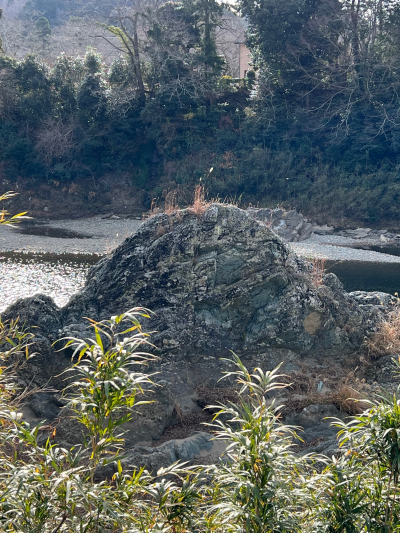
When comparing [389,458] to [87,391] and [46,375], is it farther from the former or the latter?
[46,375]

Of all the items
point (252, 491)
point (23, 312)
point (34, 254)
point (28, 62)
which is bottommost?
point (34, 254)

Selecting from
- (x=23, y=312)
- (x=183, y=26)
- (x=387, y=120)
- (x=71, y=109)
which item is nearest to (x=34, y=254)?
(x=23, y=312)

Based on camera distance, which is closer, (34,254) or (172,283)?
(172,283)

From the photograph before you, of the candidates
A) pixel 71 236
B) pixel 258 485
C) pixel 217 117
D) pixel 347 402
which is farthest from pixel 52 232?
pixel 258 485

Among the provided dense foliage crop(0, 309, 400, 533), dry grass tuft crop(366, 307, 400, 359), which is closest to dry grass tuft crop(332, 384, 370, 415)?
dry grass tuft crop(366, 307, 400, 359)

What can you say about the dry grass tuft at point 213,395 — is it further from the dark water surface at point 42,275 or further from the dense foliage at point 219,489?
the dark water surface at point 42,275

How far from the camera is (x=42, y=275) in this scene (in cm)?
1683

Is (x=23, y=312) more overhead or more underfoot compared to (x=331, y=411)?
more overhead

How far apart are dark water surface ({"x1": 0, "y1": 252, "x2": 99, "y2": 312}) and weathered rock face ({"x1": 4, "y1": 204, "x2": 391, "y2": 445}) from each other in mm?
5343

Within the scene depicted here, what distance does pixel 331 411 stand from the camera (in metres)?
6.91

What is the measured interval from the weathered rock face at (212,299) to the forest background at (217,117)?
783 inches

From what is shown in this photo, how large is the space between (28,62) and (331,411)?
29.9m

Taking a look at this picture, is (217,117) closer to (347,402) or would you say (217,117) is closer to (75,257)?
(75,257)

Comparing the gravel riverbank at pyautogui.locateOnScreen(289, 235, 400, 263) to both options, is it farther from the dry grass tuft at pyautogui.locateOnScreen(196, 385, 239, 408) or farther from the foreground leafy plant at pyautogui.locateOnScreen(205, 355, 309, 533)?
the foreground leafy plant at pyautogui.locateOnScreen(205, 355, 309, 533)
